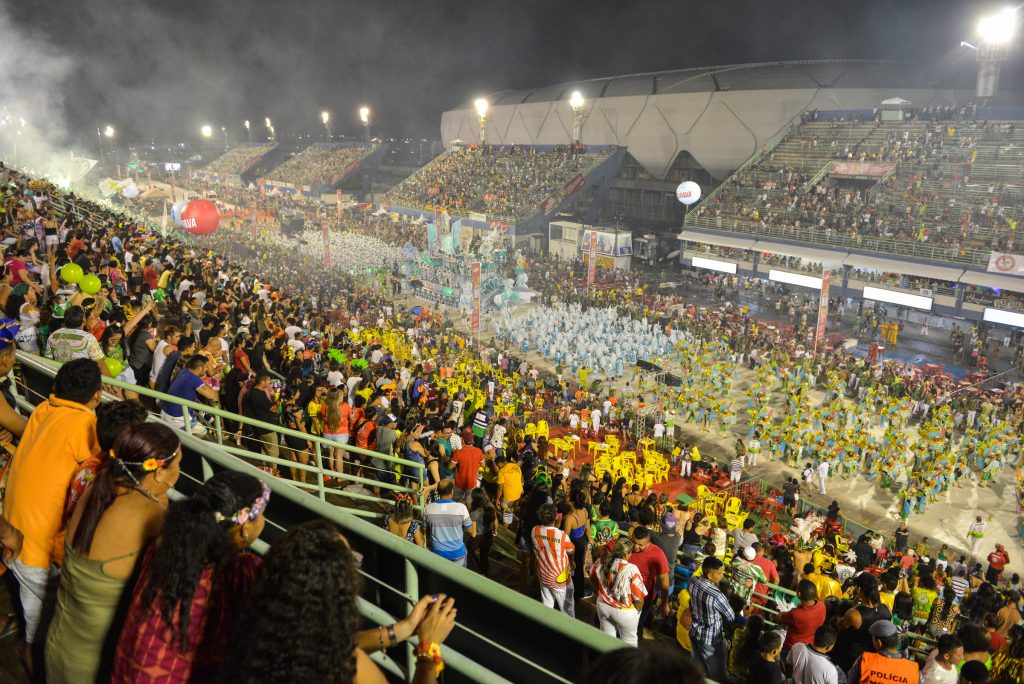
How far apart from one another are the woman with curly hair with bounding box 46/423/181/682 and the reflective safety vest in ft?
12.4

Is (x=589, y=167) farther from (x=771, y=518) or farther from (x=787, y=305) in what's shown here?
(x=771, y=518)

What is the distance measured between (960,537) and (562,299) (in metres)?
17.0

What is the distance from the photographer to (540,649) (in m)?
1.92

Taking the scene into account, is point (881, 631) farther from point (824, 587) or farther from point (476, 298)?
point (476, 298)

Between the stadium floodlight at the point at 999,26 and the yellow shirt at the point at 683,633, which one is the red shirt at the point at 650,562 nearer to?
the yellow shirt at the point at 683,633

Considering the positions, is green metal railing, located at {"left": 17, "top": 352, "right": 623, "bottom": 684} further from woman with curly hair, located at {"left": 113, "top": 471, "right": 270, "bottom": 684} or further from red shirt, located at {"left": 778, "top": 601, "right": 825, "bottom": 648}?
red shirt, located at {"left": 778, "top": 601, "right": 825, "bottom": 648}

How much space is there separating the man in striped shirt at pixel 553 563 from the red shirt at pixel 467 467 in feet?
6.10

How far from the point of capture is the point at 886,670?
12.0 ft

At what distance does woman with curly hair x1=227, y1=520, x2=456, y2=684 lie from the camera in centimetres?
159

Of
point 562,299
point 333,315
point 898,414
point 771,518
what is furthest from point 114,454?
point 562,299

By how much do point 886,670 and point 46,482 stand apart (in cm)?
436

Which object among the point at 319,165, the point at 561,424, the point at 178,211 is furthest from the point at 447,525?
the point at 319,165

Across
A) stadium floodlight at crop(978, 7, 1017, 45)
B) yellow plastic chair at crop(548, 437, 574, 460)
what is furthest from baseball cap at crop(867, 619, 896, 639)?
stadium floodlight at crop(978, 7, 1017, 45)

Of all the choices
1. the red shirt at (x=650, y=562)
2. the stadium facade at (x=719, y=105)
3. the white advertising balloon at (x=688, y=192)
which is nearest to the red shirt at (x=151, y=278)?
the red shirt at (x=650, y=562)
